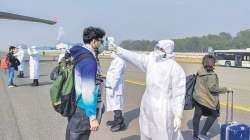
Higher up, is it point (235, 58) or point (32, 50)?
point (32, 50)

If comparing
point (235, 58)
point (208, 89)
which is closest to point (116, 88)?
point (208, 89)

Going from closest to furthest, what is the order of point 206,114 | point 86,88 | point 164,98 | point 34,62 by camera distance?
point 86,88 < point 164,98 < point 206,114 < point 34,62

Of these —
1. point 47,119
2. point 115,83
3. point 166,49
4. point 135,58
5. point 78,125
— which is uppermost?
point 166,49

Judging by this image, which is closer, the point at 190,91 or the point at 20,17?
the point at 190,91

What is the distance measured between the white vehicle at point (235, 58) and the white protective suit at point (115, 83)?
4013 cm

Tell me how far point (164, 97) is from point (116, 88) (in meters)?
3.36

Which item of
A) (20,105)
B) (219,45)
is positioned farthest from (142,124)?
(219,45)

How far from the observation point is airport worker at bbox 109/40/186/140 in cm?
520

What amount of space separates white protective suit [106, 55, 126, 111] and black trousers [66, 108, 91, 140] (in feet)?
11.5

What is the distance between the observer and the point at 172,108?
5238 millimetres

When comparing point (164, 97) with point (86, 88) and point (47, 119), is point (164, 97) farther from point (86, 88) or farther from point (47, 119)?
point (47, 119)

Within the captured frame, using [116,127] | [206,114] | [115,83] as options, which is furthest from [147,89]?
[116,127]

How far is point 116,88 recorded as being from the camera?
8523mm

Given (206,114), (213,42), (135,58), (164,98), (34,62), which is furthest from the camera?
(213,42)
